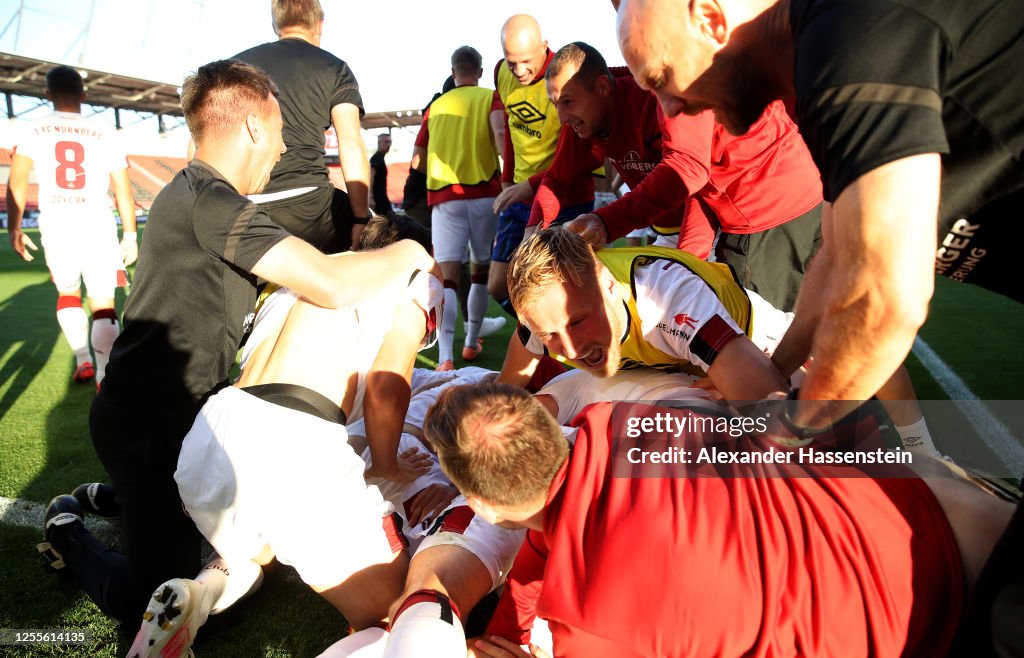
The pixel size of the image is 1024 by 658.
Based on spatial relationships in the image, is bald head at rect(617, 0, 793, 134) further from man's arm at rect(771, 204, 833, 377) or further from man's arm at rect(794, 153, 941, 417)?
man's arm at rect(771, 204, 833, 377)

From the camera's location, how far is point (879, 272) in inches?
44.0

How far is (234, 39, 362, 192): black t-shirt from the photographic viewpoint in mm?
3461

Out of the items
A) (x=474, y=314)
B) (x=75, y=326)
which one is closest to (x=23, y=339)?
(x=75, y=326)

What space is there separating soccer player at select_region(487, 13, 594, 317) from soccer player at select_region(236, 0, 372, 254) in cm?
113

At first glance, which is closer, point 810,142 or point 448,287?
point 810,142

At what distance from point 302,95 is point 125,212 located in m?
2.44

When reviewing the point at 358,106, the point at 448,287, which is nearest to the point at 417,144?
the point at 448,287

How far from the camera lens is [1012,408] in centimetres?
392

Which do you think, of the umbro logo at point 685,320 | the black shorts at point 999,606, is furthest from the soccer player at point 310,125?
the black shorts at point 999,606

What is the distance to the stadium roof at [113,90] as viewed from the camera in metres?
27.0

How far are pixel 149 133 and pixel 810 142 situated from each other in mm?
39851

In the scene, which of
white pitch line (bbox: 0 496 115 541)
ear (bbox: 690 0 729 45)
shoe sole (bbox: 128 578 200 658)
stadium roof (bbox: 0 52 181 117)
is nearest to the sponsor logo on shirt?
ear (bbox: 690 0 729 45)

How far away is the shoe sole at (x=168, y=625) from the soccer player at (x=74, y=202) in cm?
366

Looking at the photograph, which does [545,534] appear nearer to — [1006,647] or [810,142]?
[1006,647]
